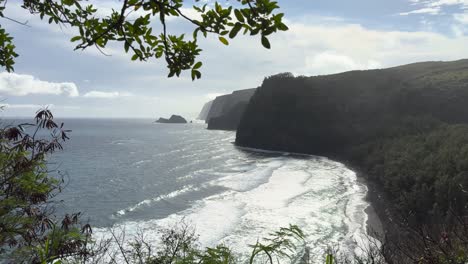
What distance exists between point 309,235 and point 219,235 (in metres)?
7.82

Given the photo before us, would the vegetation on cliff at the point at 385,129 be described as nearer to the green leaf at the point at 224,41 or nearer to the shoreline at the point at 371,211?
the shoreline at the point at 371,211

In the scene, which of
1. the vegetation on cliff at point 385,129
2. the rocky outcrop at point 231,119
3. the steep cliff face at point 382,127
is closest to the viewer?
the vegetation on cliff at point 385,129

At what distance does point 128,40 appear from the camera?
3.72 m

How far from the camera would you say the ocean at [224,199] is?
3039 cm

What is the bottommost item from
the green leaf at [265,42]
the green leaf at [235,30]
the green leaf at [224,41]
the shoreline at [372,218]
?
the shoreline at [372,218]

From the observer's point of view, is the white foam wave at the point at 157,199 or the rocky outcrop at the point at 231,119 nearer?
the white foam wave at the point at 157,199

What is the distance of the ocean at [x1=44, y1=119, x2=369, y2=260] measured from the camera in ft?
99.7

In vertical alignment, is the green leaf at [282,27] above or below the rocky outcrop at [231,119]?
above

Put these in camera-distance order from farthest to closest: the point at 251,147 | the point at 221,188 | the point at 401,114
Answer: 1. the point at 251,147
2. the point at 401,114
3. the point at 221,188

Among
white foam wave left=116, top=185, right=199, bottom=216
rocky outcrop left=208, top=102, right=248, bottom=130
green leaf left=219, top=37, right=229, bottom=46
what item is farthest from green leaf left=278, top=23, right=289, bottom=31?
rocky outcrop left=208, top=102, right=248, bottom=130

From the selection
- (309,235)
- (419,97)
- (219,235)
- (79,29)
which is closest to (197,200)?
(219,235)

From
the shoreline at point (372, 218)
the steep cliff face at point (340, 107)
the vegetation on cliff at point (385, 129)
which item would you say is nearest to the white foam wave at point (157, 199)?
the shoreline at point (372, 218)

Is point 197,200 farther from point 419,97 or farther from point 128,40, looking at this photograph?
point 419,97

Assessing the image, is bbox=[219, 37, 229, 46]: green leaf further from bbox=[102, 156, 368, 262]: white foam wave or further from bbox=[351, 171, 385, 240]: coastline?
bbox=[351, 171, 385, 240]: coastline
